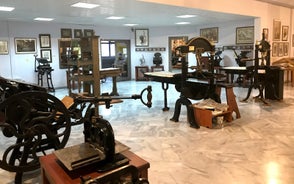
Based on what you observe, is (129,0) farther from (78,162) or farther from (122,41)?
(122,41)

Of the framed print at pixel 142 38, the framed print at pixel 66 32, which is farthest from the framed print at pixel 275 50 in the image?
the framed print at pixel 66 32

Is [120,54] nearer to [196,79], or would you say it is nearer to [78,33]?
[78,33]

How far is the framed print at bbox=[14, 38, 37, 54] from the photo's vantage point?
32.1ft

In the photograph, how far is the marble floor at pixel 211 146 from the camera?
3.14m

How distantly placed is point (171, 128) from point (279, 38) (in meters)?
7.17

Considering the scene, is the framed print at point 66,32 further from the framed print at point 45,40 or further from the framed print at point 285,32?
the framed print at point 285,32

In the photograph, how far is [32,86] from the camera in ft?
11.0

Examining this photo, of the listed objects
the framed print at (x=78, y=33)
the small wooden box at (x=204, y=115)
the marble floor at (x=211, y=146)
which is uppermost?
the framed print at (x=78, y=33)

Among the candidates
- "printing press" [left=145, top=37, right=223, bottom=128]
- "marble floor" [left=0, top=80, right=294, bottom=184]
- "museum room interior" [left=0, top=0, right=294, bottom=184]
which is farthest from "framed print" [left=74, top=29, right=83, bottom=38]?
"printing press" [left=145, top=37, right=223, bottom=128]

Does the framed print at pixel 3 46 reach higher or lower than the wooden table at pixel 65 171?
higher

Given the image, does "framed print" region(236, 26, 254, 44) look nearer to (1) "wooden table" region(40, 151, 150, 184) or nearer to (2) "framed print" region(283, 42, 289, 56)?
(2) "framed print" region(283, 42, 289, 56)

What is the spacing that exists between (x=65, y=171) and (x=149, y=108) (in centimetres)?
378

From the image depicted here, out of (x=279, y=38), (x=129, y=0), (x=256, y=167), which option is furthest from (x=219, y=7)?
(x=256, y=167)

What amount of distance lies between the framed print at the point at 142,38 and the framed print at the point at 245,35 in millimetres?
4230
